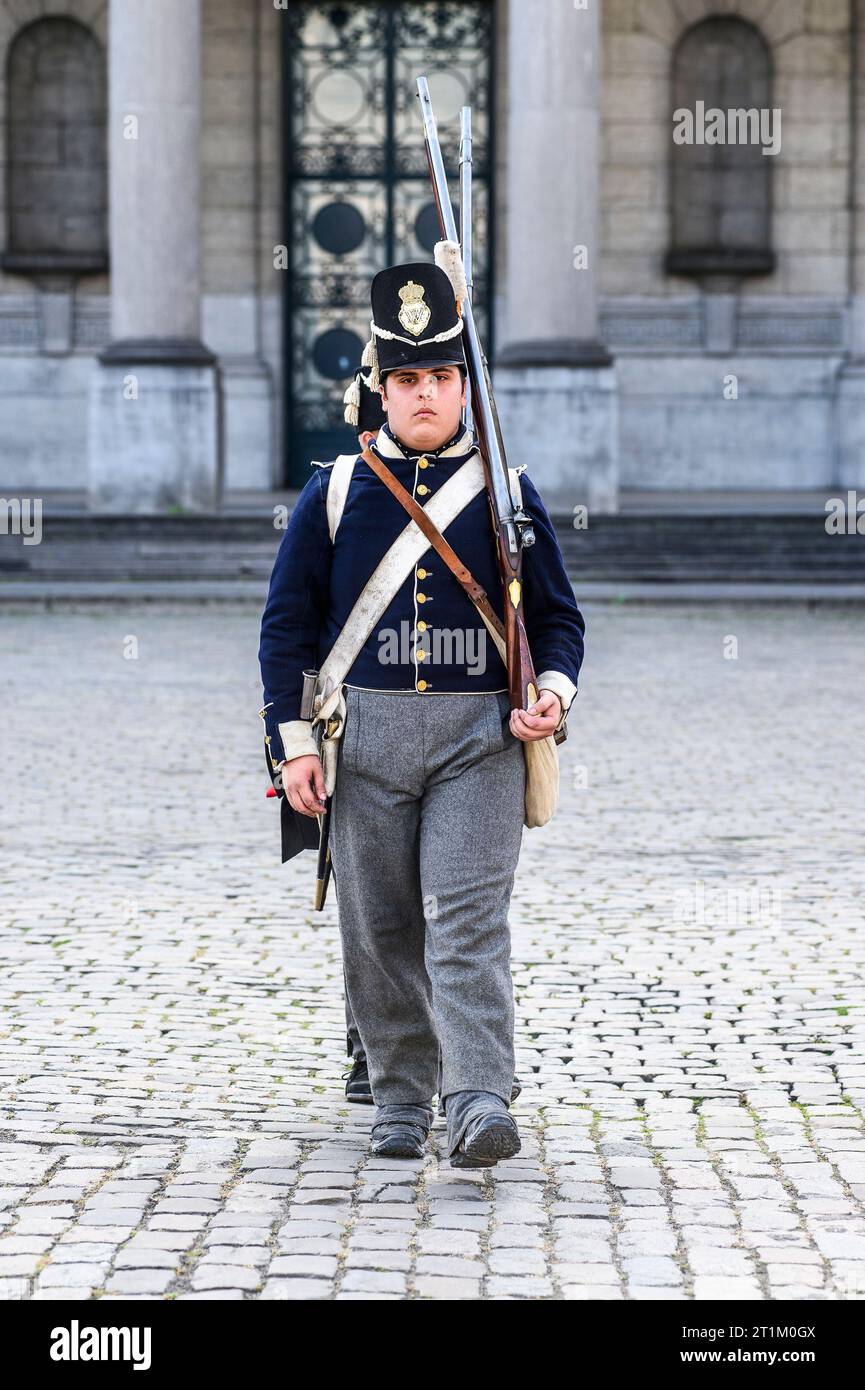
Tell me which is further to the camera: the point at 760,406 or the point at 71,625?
the point at 760,406

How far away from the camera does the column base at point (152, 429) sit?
21.6 meters

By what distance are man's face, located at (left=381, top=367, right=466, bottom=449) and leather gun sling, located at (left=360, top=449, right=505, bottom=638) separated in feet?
0.33

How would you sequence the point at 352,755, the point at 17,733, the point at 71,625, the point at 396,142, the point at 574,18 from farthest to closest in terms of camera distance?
the point at 396,142 → the point at 574,18 → the point at 71,625 → the point at 17,733 → the point at 352,755

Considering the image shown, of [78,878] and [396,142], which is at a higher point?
[396,142]

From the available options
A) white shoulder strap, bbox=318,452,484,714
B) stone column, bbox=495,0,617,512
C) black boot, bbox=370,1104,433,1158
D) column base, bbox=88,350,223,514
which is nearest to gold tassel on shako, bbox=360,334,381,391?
white shoulder strap, bbox=318,452,484,714

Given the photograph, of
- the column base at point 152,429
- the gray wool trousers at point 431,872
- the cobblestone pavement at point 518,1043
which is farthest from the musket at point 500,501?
the column base at point 152,429

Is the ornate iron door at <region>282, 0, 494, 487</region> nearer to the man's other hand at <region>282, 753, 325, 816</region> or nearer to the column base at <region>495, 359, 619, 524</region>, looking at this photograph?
the column base at <region>495, 359, 619, 524</region>

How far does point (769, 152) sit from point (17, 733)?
1720cm

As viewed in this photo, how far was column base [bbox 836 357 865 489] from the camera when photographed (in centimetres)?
2603

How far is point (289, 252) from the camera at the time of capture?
26.4 metres

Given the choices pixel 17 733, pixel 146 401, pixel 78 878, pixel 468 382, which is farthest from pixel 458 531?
pixel 146 401

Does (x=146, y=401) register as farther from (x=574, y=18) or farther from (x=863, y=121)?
(x=863, y=121)

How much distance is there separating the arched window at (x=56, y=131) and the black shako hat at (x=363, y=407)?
72.6 feet

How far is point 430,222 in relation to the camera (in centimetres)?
2595
